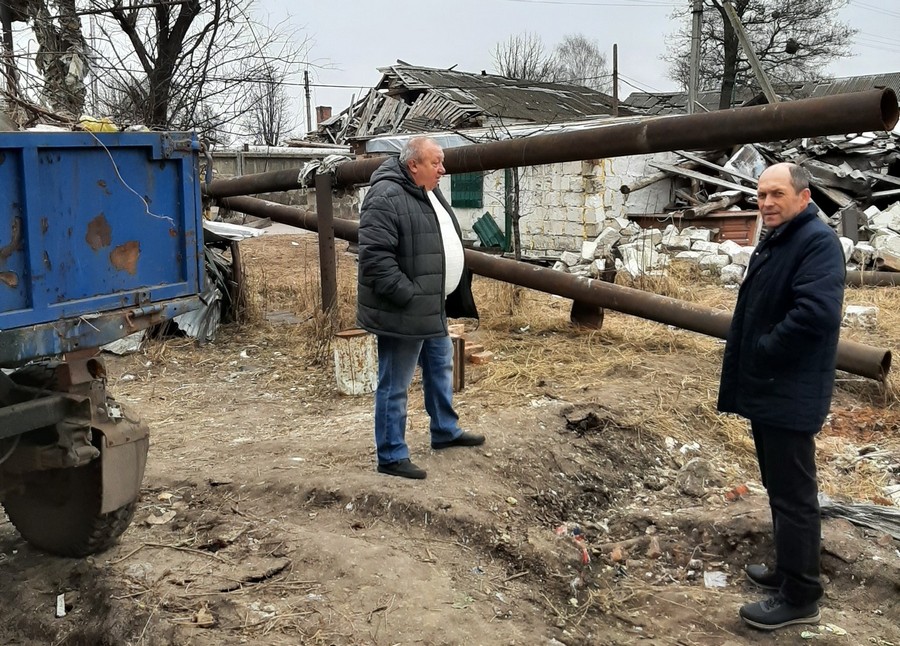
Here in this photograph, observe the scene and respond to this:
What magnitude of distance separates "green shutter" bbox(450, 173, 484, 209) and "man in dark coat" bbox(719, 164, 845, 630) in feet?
53.6

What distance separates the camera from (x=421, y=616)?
339 cm

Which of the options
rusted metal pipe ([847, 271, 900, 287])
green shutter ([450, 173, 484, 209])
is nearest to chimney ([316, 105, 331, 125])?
green shutter ([450, 173, 484, 209])

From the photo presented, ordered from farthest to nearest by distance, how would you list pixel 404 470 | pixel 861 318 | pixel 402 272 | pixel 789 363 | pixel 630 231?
pixel 630 231
pixel 861 318
pixel 404 470
pixel 402 272
pixel 789 363

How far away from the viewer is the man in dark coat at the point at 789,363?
3.16m

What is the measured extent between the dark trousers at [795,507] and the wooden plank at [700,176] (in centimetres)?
1329

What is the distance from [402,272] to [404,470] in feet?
3.62

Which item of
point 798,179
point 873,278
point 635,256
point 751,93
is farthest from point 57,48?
point 751,93

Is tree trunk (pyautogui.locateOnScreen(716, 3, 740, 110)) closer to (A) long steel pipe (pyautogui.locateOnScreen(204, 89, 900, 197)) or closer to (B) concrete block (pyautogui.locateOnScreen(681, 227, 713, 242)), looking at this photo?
(B) concrete block (pyautogui.locateOnScreen(681, 227, 713, 242))

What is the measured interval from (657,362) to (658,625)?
12.8 feet

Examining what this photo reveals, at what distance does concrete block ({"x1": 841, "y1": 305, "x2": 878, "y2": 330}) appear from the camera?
28.7 feet

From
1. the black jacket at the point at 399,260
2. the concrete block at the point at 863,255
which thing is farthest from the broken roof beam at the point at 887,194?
the black jacket at the point at 399,260

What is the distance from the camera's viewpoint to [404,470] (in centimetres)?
462

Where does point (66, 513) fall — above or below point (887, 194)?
below

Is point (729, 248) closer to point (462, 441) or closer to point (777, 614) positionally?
point (462, 441)
